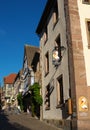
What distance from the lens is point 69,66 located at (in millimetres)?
12250

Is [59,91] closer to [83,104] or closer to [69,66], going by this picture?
[69,66]

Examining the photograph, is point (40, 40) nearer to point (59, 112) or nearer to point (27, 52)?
point (59, 112)

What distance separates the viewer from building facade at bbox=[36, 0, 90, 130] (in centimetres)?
1125

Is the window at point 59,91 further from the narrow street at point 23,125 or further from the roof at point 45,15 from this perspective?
the roof at point 45,15

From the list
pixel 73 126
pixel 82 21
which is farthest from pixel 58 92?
pixel 82 21

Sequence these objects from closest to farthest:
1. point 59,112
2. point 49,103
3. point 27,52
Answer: point 59,112
point 49,103
point 27,52

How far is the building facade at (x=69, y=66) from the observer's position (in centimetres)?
1125

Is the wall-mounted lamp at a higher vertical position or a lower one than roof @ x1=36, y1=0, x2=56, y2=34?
lower

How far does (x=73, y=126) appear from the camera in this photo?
11195 millimetres

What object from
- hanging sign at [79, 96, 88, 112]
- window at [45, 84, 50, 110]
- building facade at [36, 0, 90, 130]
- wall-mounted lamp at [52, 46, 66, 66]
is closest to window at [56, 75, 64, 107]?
building facade at [36, 0, 90, 130]

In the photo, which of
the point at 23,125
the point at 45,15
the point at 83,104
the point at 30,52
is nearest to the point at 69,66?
the point at 83,104

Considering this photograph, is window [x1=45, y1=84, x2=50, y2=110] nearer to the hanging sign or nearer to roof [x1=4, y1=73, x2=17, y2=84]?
the hanging sign

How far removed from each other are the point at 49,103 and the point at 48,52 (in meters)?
3.83

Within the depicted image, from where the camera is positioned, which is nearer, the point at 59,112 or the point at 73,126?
the point at 73,126
